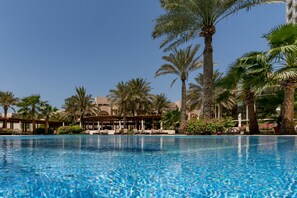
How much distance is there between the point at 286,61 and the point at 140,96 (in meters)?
27.2

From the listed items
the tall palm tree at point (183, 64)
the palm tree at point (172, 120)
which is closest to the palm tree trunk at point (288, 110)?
the tall palm tree at point (183, 64)

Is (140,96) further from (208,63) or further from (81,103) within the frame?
(208,63)

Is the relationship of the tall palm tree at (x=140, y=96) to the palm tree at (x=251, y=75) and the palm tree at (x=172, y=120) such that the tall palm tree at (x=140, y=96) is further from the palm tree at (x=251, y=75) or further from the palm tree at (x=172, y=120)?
the palm tree at (x=251, y=75)

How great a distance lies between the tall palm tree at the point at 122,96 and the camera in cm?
3894

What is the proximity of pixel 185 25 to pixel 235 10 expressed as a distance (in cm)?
352

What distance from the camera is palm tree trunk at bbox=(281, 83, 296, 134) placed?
15.6 meters

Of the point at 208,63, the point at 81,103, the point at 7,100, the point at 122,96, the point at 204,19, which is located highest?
the point at 204,19

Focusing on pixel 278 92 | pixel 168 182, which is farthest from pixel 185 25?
pixel 168 182

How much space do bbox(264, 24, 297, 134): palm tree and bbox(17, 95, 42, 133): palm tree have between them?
32506 millimetres

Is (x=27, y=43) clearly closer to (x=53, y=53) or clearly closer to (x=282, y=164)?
(x=53, y=53)

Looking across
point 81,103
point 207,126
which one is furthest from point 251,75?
point 81,103

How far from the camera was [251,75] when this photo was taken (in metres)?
16.9

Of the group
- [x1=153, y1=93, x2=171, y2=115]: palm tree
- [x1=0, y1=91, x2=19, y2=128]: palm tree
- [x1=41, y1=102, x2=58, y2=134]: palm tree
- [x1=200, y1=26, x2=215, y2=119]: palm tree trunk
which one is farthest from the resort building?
[x1=0, y1=91, x2=19, y2=128]: palm tree

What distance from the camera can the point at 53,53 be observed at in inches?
1310
